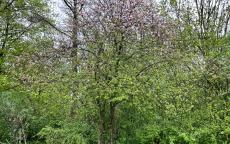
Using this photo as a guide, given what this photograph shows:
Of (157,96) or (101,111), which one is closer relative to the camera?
(157,96)

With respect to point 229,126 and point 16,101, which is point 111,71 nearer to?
point 229,126

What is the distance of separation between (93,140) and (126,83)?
286 cm

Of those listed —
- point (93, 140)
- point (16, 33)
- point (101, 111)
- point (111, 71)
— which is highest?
point (16, 33)

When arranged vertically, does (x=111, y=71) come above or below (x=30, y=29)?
below

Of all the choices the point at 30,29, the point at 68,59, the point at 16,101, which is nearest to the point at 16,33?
the point at 30,29

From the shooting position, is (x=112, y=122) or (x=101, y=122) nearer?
(x=101, y=122)

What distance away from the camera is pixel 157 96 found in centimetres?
1251

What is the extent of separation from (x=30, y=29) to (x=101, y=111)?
432 inches

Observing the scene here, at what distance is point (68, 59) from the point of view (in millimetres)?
13117

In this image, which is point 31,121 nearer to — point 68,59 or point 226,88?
point 68,59

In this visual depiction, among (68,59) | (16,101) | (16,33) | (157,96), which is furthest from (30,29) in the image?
(157,96)

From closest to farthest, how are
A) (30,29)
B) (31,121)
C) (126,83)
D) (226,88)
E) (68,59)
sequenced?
(126,83), (68,59), (226,88), (31,121), (30,29)

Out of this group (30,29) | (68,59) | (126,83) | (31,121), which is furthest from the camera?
(30,29)

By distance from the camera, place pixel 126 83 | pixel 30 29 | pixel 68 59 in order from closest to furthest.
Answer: pixel 126 83 → pixel 68 59 → pixel 30 29
